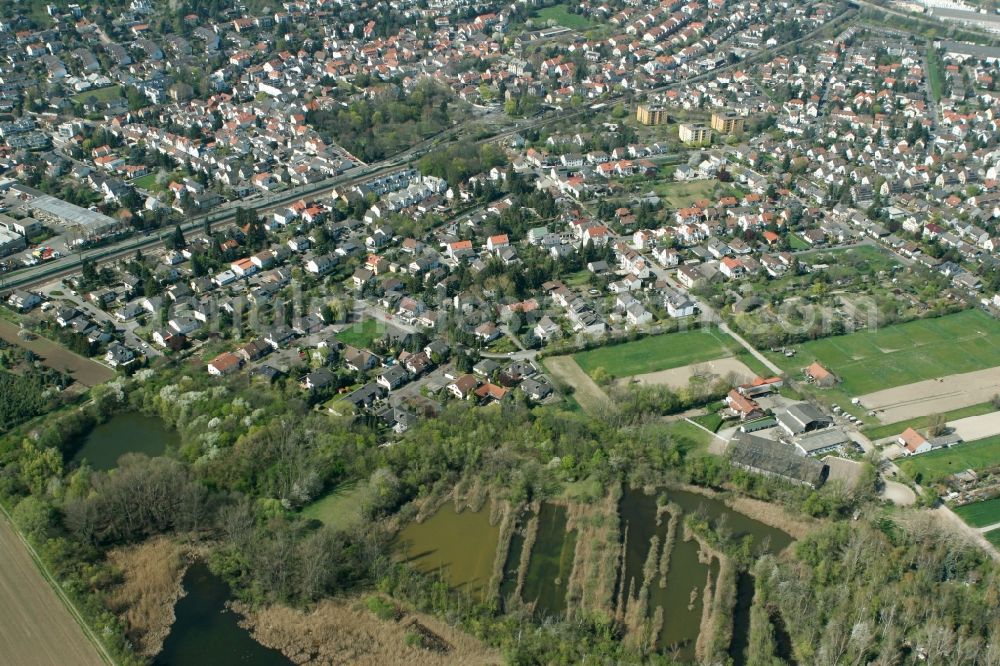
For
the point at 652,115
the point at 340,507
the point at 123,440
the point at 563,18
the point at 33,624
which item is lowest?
the point at 340,507

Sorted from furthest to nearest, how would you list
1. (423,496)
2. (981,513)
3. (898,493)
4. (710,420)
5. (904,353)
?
(904,353) < (710,420) < (898,493) < (423,496) < (981,513)

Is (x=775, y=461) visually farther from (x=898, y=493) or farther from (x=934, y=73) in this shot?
(x=934, y=73)

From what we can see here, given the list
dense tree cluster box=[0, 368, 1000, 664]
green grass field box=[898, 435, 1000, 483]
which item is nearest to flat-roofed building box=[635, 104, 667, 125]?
dense tree cluster box=[0, 368, 1000, 664]

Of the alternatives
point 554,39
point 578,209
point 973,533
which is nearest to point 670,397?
point 973,533

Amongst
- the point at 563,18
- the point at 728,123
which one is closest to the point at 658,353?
the point at 728,123

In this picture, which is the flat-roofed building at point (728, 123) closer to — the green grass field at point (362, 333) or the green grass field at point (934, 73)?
the green grass field at point (934, 73)

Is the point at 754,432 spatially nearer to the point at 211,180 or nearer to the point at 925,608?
the point at 925,608

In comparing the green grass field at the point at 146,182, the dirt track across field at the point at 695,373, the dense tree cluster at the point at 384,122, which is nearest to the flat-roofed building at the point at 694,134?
the dense tree cluster at the point at 384,122
